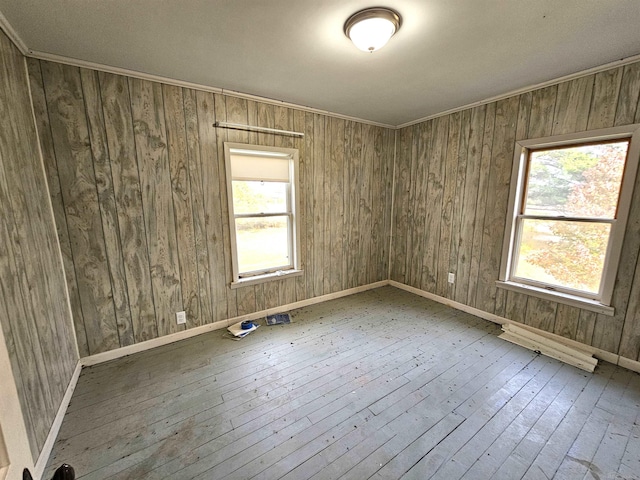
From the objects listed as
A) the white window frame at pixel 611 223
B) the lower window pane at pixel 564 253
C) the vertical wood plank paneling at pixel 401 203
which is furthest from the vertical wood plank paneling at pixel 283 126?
the lower window pane at pixel 564 253

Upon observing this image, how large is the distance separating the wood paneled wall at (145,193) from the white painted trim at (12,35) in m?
0.11

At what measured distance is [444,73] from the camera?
2316 mm

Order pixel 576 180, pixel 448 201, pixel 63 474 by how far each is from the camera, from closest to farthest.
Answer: pixel 63 474
pixel 576 180
pixel 448 201

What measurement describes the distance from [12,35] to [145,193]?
1.20 m

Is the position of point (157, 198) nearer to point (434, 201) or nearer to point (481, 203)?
point (434, 201)

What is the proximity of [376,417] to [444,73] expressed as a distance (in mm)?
2801

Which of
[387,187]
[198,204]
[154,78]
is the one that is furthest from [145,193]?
[387,187]

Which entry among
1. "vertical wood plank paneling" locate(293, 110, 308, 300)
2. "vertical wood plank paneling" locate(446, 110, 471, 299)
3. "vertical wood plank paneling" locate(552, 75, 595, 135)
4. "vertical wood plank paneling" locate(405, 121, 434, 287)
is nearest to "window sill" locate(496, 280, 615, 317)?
"vertical wood plank paneling" locate(446, 110, 471, 299)

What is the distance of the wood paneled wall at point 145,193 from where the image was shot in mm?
2100

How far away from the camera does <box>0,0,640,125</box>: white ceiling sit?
1.52 metres

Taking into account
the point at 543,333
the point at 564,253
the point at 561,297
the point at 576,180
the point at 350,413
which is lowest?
the point at 350,413

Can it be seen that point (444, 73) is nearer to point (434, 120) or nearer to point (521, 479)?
point (434, 120)

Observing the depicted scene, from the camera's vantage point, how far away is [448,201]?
3434 millimetres

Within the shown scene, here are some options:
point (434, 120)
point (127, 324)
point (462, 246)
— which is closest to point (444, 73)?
point (434, 120)
